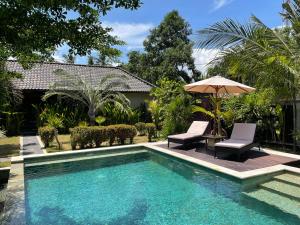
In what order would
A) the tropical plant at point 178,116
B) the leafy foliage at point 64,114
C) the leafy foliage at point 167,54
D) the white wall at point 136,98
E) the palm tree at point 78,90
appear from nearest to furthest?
1. the tropical plant at point 178,116
2. the palm tree at point 78,90
3. the leafy foliage at point 64,114
4. the white wall at point 136,98
5. the leafy foliage at point 167,54

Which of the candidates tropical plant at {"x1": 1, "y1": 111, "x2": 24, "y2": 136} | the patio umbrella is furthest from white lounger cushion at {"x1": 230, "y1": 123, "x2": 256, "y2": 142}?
tropical plant at {"x1": 1, "y1": 111, "x2": 24, "y2": 136}

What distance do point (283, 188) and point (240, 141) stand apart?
3.36 meters

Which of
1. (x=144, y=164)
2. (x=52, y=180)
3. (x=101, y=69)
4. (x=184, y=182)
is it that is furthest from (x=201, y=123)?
(x=101, y=69)

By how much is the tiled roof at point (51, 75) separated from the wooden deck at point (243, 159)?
33.2 ft

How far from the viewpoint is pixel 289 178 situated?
8516 millimetres

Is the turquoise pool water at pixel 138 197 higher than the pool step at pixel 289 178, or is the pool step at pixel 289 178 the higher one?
the pool step at pixel 289 178

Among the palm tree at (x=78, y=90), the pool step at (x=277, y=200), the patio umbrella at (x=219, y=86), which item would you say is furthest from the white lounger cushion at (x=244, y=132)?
the palm tree at (x=78, y=90)

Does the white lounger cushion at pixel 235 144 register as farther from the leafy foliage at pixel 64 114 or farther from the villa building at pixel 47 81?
the leafy foliage at pixel 64 114

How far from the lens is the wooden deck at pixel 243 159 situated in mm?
9416

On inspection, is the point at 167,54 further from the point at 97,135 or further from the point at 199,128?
the point at 97,135

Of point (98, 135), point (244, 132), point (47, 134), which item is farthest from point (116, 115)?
point (244, 132)

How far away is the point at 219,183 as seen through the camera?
8352 mm

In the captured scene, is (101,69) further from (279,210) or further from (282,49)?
(279,210)

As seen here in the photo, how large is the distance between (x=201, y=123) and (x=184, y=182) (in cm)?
552
